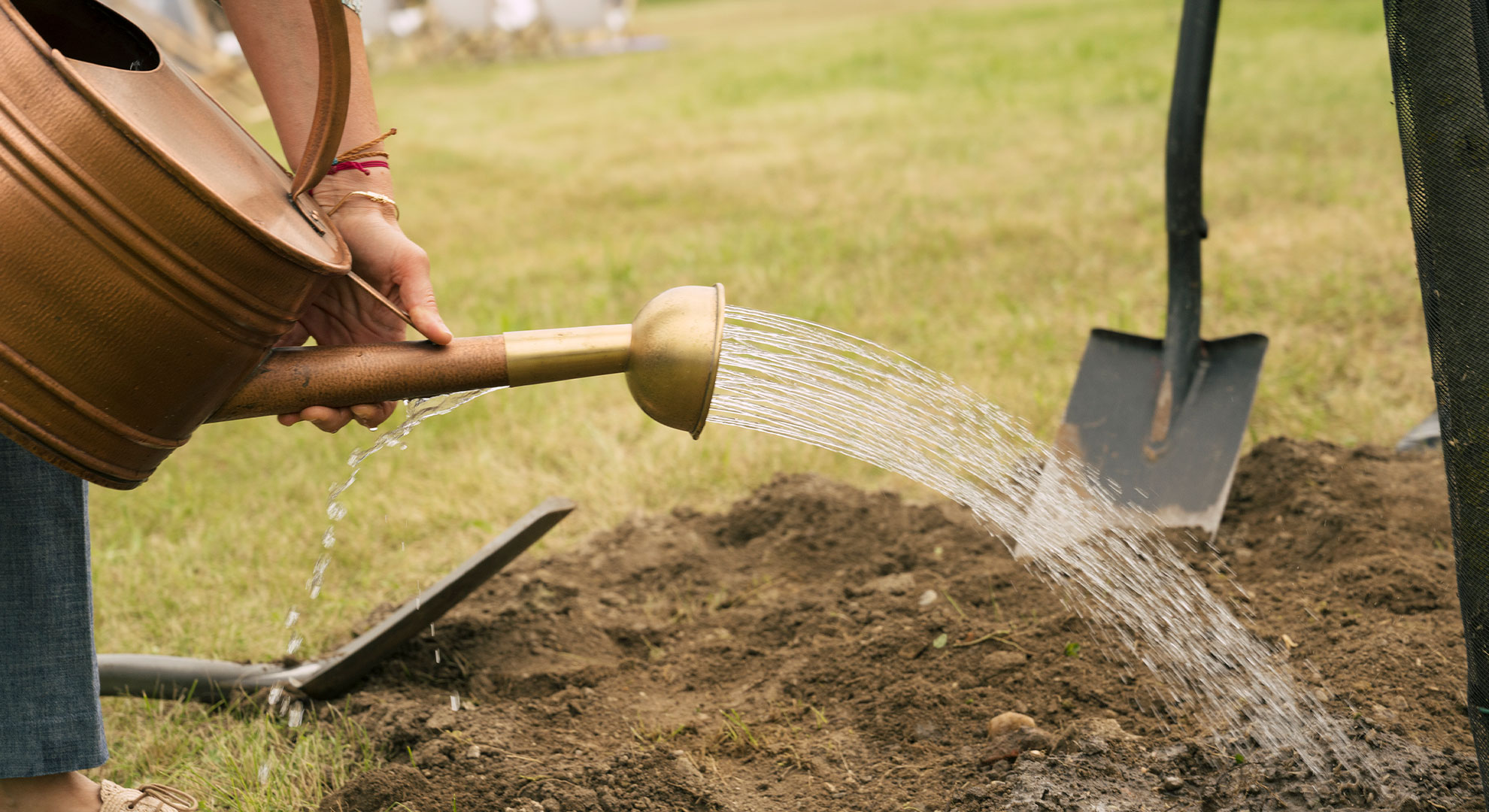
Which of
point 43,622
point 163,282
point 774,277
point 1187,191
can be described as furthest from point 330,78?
point 774,277

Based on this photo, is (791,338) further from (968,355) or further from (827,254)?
(827,254)

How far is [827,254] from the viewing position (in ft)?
15.1

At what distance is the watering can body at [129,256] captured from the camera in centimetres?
104

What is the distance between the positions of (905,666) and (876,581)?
11.5 inches

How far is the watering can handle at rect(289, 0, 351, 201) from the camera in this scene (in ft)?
3.70

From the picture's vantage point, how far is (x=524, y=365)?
4.29ft

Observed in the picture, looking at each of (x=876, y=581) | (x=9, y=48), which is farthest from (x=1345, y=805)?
(x=9, y=48)

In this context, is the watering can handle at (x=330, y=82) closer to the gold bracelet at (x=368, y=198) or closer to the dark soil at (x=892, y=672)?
the gold bracelet at (x=368, y=198)

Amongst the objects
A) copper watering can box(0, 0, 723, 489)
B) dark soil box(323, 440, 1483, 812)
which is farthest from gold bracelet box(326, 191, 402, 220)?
dark soil box(323, 440, 1483, 812)

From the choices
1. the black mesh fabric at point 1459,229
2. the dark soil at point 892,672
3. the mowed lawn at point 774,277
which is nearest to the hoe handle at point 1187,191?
the dark soil at point 892,672

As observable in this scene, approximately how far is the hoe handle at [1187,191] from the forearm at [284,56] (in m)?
1.58

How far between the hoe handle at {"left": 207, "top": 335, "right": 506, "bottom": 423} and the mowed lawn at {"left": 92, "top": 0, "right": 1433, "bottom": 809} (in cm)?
75

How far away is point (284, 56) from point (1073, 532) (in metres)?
1.51

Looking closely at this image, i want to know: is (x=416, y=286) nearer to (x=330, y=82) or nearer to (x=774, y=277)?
(x=330, y=82)
